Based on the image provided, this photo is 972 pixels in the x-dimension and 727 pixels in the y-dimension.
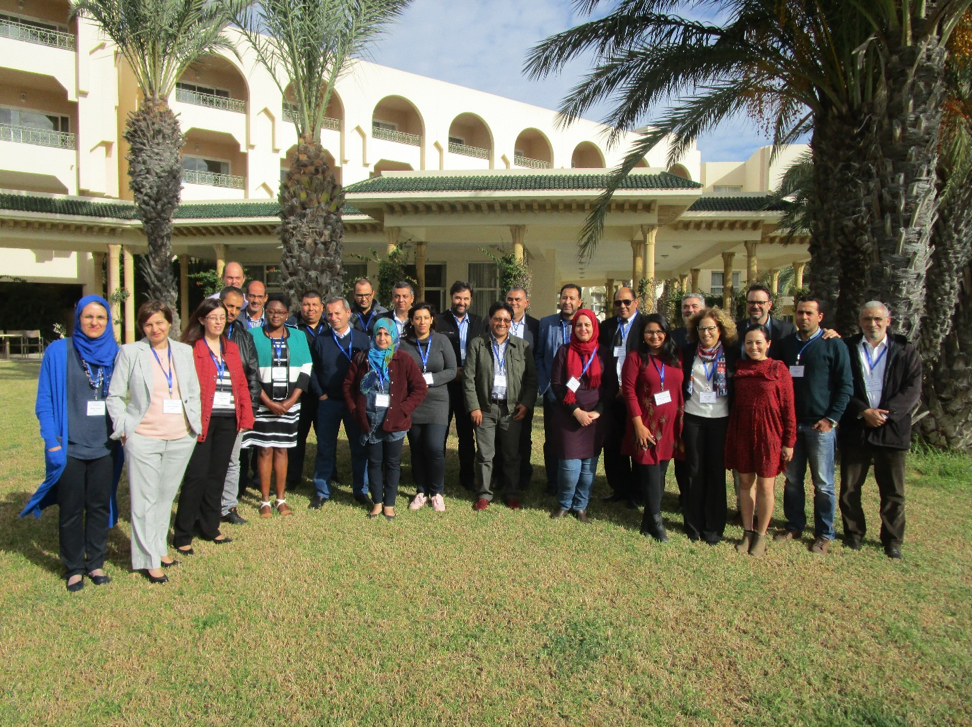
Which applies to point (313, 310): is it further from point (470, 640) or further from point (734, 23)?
point (734, 23)

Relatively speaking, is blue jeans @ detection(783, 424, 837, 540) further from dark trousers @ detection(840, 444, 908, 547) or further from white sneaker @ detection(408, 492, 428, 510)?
white sneaker @ detection(408, 492, 428, 510)

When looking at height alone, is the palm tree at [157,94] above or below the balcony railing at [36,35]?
below

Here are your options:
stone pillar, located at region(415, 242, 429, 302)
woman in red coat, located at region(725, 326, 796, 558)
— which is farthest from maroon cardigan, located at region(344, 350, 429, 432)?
stone pillar, located at region(415, 242, 429, 302)

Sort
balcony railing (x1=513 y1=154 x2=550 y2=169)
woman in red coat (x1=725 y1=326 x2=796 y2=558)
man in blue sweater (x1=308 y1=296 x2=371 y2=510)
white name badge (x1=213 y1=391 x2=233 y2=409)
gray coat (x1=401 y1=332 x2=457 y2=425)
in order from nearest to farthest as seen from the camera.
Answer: woman in red coat (x1=725 y1=326 x2=796 y2=558), white name badge (x1=213 y1=391 x2=233 y2=409), gray coat (x1=401 y1=332 x2=457 y2=425), man in blue sweater (x1=308 y1=296 x2=371 y2=510), balcony railing (x1=513 y1=154 x2=550 y2=169)

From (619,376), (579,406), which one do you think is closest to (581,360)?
(579,406)

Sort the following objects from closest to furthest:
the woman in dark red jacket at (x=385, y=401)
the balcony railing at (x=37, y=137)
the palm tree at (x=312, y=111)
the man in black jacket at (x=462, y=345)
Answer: the woman in dark red jacket at (x=385, y=401) < the man in black jacket at (x=462, y=345) < the palm tree at (x=312, y=111) < the balcony railing at (x=37, y=137)

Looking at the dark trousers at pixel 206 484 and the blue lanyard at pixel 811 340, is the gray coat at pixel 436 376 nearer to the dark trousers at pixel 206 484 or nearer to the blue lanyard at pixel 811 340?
the dark trousers at pixel 206 484


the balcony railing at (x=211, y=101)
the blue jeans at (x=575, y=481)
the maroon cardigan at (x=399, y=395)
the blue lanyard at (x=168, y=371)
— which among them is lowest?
the blue jeans at (x=575, y=481)

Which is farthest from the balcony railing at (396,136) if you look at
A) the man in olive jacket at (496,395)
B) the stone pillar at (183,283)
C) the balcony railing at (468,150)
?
the man in olive jacket at (496,395)

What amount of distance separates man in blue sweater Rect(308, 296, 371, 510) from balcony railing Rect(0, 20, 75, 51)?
24.6 meters

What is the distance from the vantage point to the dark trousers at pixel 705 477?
468 cm

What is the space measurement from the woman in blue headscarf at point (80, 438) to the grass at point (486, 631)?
0.27 metres

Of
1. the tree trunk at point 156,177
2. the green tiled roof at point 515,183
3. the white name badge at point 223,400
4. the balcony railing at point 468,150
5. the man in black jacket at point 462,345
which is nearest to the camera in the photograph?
the white name badge at point 223,400

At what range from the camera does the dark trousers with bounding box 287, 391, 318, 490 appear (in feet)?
19.1
